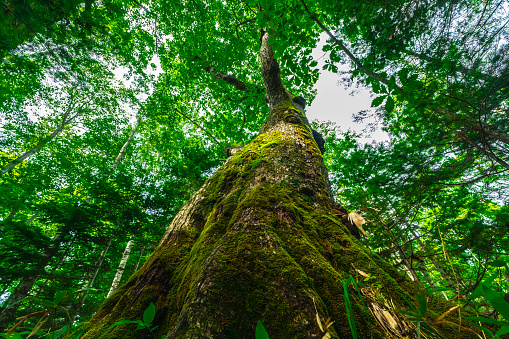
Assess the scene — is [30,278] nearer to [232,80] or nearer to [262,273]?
[262,273]

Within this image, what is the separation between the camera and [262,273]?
1143mm

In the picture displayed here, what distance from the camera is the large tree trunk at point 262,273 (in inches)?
37.8

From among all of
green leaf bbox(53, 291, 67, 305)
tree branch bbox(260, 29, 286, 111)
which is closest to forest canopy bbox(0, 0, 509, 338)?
green leaf bbox(53, 291, 67, 305)

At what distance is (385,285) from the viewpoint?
1239 millimetres

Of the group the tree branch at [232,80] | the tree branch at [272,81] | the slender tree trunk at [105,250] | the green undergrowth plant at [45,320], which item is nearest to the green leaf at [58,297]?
the green undergrowth plant at [45,320]

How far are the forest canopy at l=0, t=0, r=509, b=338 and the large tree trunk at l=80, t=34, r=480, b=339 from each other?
1.05 feet

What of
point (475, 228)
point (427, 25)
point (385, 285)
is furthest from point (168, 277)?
point (427, 25)

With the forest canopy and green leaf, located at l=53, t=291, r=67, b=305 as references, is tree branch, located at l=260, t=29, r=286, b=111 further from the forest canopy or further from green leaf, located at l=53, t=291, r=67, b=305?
green leaf, located at l=53, t=291, r=67, b=305

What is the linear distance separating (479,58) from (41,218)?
10234 millimetres

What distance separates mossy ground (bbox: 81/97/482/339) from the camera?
38.2 inches

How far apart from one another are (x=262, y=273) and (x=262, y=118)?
9.62m

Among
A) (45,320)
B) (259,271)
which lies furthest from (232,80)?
(45,320)

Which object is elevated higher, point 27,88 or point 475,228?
point 27,88

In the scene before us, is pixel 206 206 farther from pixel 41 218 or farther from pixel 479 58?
pixel 41 218
